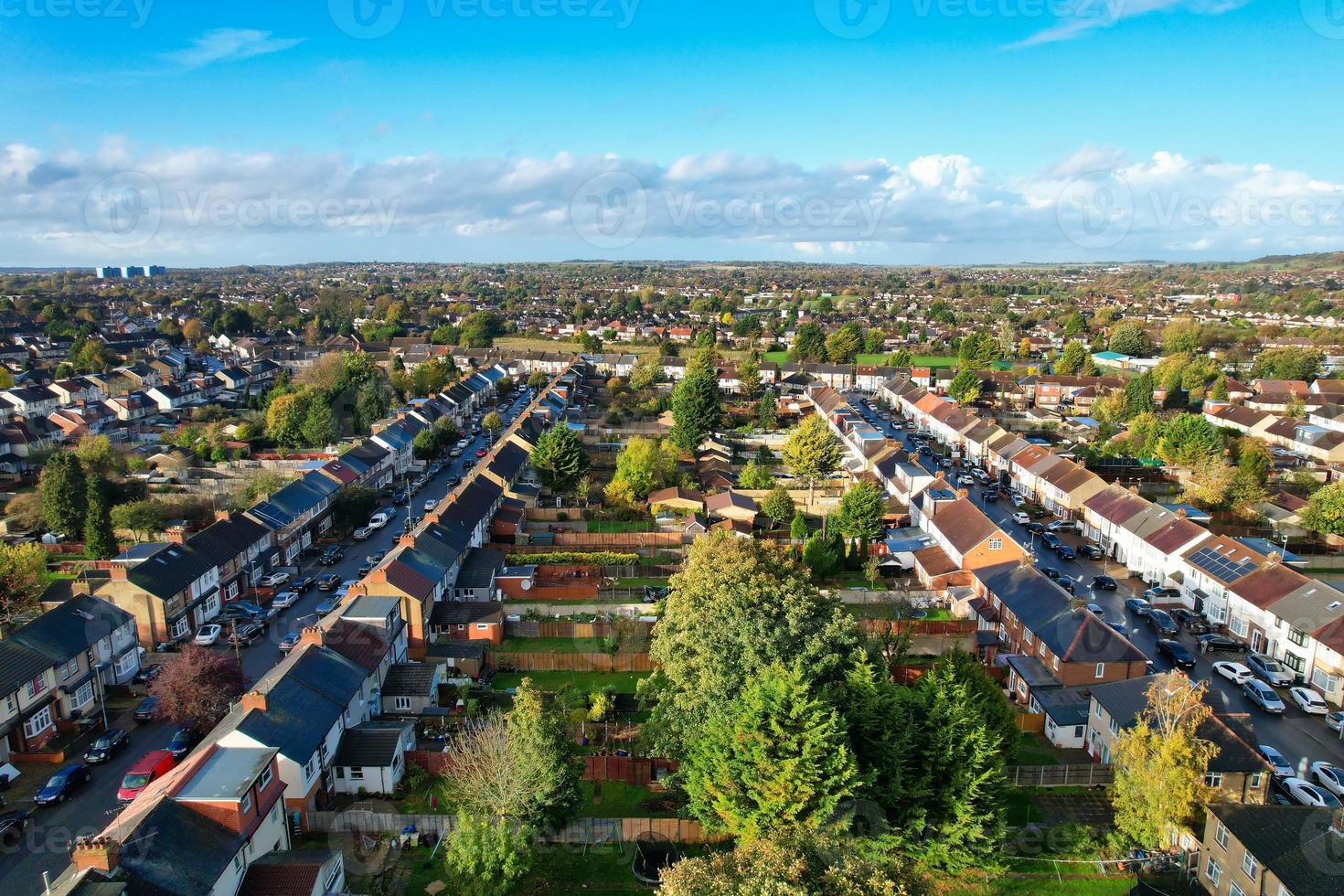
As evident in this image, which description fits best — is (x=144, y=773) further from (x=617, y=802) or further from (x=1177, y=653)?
(x=1177, y=653)

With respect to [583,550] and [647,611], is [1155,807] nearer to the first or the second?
[647,611]

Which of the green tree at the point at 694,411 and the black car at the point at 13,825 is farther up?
the green tree at the point at 694,411

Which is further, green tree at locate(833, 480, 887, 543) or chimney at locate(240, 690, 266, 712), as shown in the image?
green tree at locate(833, 480, 887, 543)

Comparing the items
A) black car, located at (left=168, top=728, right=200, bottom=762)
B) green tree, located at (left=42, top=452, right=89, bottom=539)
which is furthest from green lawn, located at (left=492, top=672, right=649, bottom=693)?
green tree, located at (left=42, top=452, right=89, bottom=539)

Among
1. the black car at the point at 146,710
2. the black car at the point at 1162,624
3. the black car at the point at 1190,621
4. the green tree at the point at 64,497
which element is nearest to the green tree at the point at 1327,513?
the black car at the point at 1190,621

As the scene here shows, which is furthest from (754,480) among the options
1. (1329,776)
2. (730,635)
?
(1329,776)

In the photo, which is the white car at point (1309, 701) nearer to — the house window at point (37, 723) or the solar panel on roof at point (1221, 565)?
the solar panel on roof at point (1221, 565)

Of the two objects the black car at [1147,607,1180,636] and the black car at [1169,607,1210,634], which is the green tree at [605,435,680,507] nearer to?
the black car at [1147,607,1180,636]
